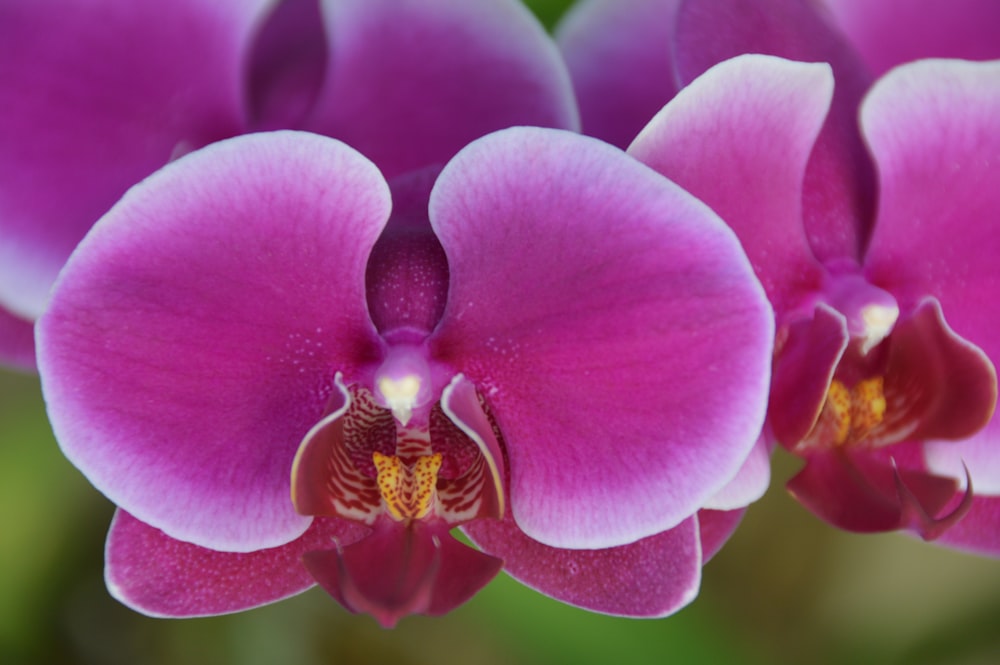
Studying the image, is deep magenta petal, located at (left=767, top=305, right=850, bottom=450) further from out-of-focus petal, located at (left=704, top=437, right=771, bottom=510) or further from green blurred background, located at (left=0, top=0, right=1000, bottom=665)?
green blurred background, located at (left=0, top=0, right=1000, bottom=665)

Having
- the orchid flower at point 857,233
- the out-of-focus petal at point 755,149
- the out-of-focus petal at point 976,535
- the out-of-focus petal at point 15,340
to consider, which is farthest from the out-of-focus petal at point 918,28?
the out-of-focus petal at point 15,340

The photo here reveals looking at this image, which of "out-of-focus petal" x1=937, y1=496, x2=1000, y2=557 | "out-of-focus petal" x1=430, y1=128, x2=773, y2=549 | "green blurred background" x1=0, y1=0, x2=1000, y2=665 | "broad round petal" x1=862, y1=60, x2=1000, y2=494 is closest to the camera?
"out-of-focus petal" x1=430, y1=128, x2=773, y2=549

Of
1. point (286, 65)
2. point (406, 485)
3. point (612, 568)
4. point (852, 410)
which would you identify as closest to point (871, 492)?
point (852, 410)

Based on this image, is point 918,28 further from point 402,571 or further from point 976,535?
point 402,571

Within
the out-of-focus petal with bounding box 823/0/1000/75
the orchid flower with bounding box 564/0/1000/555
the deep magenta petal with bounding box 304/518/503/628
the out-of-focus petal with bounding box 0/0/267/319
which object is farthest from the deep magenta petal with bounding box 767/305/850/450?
the out-of-focus petal with bounding box 0/0/267/319

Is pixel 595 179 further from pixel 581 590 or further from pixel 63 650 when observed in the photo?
pixel 63 650

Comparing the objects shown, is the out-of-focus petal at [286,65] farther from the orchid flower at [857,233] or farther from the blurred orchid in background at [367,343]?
the orchid flower at [857,233]
